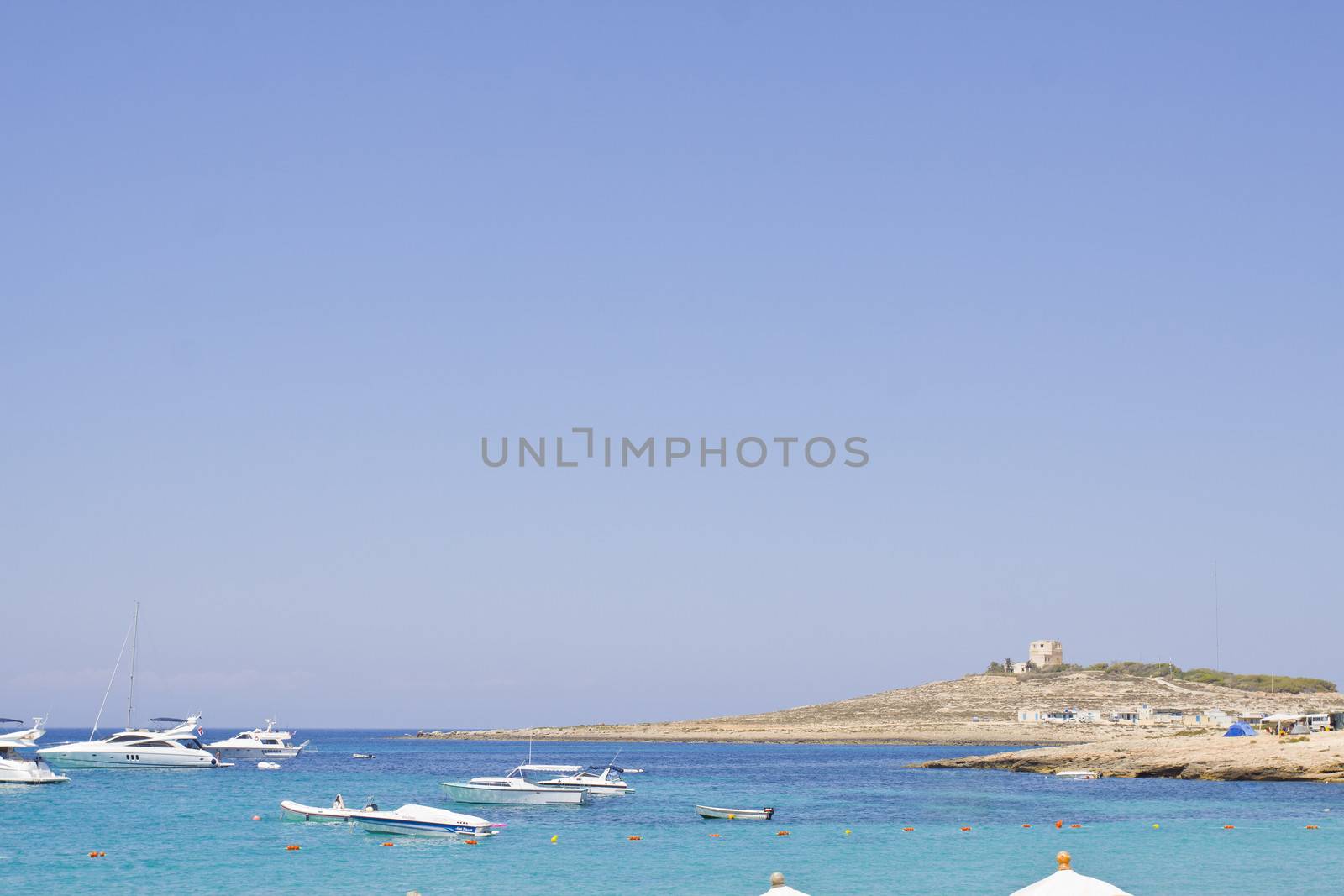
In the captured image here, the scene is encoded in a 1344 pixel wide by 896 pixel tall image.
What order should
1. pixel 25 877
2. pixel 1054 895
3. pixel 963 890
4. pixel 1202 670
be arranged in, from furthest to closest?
pixel 1202 670, pixel 25 877, pixel 963 890, pixel 1054 895

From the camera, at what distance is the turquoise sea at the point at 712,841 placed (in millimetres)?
41688

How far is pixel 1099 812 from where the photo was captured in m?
63.7

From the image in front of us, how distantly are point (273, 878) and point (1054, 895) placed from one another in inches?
1132

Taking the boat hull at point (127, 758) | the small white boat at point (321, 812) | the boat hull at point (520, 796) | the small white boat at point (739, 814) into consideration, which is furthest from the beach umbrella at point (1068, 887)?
the boat hull at point (127, 758)

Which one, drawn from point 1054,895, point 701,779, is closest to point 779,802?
point 701,779

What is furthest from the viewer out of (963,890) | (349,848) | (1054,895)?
(349,848)

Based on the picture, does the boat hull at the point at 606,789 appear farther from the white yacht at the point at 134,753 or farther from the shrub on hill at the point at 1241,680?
the shrub on hill at the point at 1241,680

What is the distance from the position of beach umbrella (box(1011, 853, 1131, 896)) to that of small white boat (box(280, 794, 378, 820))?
3859 centimetres

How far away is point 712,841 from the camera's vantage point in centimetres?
5319

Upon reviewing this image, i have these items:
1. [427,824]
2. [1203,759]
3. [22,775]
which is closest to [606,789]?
[427,824]

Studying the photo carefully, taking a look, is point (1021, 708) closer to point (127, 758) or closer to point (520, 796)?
point (127, 758)

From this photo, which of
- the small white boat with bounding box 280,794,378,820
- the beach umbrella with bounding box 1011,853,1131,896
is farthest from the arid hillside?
the beach umbrella with bounding box 1011,853,1131,896

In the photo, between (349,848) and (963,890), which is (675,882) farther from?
(349,848)

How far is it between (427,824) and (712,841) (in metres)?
11.1
